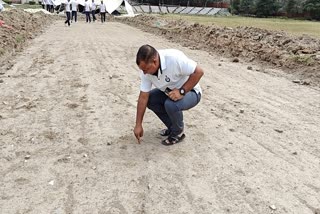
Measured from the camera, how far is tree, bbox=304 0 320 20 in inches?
2301

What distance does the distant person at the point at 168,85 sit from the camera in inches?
177

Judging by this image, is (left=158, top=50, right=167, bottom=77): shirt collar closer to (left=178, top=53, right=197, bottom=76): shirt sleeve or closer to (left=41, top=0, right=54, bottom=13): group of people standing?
(left=178, top=53, right=197, bottom=76): shirt sleeve

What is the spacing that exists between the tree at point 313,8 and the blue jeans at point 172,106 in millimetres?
58403

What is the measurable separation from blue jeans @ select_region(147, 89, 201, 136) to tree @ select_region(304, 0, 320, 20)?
58403mm

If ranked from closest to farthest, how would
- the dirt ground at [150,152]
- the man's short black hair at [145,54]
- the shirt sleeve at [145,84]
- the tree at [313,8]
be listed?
1. the dirt ground at [150,152]
2. the man's short black hair at [145,54]
3. the shirt sleeve at [145,84]
4. the tree at [313,8]

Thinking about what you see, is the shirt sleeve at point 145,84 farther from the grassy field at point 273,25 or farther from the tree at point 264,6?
the tree at point 264,6

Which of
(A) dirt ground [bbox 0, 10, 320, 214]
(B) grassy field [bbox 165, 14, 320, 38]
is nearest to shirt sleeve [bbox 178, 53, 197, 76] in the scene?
(A) dirt ground [bbox 0, 10, 320, 214]

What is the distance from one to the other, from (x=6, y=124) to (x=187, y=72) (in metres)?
2.80

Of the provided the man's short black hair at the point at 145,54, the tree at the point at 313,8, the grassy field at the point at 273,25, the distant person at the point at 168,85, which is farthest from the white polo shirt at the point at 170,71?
the tree at the point at 313,8

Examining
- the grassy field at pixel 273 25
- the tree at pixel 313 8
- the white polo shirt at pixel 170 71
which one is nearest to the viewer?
the white polo shirt at pixel 170 71

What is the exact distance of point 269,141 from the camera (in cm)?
543

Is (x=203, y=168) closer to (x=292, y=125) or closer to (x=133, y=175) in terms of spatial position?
(x=133, y=175)

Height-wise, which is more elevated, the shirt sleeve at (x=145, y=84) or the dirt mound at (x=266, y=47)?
the shirt sleeve at (x=145, y=84)

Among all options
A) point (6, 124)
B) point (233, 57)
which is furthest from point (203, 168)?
point (233, 57)
